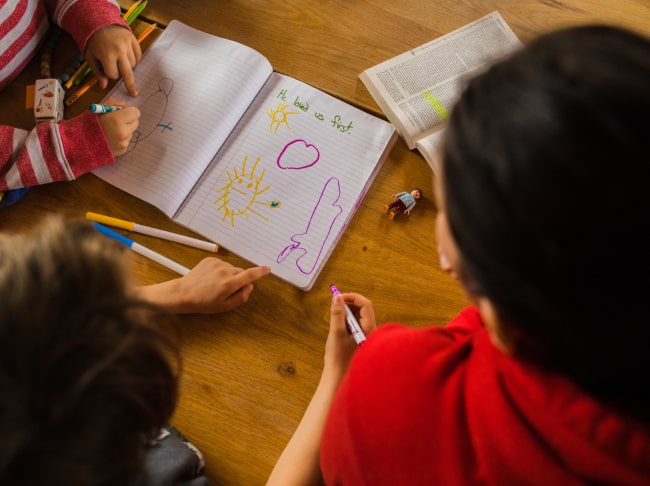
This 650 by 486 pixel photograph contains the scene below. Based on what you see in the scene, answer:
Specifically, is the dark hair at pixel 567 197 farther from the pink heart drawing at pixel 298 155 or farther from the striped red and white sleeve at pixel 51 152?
the striped red and white sleeve at pixel 51 152

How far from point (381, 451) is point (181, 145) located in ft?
1.83

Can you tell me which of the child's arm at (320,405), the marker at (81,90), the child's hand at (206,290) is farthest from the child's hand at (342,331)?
the marker at (81,90)

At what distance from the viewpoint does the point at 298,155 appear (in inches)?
33.1

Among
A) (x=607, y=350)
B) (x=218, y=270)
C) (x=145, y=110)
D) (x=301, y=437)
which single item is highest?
(x=607, y=350)

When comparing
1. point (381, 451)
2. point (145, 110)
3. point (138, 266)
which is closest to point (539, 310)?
point (381, 451)

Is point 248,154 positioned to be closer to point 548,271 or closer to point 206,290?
point 206,290

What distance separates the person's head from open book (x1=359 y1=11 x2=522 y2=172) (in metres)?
0.53

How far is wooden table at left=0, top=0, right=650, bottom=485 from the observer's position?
70 centimetres

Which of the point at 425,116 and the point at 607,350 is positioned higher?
the point at 607,350

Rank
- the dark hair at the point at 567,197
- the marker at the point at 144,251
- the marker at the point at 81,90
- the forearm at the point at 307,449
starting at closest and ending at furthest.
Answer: the dark hair at the point at 567,197 → the forearm at the point at 307,449 → the marker at the point at 144,251 → the marker at the point at 81,90

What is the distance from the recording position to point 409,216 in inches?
31.7

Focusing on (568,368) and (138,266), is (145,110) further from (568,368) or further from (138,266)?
(568,368)

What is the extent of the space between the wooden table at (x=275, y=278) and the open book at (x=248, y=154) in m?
0.03

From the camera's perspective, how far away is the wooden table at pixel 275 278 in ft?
2.31
